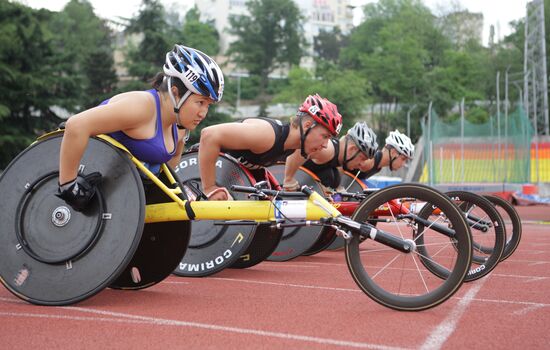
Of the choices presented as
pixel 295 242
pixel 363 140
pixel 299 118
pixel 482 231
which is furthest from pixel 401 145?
pixel 299 118

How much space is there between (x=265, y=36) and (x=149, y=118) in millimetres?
84629

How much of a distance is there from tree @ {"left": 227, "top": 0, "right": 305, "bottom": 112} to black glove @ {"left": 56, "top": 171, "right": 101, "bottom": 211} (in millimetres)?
82637

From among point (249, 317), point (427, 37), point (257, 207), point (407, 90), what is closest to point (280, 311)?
point (249, 317)

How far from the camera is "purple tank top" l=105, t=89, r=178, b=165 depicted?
17.4 ft

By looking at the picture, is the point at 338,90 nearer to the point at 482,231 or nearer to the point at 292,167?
the point at 292,167

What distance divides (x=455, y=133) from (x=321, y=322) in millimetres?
23944

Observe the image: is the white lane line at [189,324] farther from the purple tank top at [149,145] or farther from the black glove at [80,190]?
the purple tank top at [149,145]

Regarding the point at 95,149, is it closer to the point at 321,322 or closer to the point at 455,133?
the point at 321,322

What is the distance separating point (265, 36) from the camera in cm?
8838

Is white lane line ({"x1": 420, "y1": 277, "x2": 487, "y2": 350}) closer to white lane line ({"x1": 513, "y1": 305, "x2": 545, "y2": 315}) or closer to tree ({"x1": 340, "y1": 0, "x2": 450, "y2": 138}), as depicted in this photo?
white lane line ({"x1": 513, "y1": 305, "x2": 545, "y2": 315})

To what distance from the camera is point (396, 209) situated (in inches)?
248

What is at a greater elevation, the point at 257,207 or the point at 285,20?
the point at 285,20

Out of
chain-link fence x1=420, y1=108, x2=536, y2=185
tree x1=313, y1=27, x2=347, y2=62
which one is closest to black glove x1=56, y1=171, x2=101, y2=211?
chain-link fence x1=420, y1=108, x2=536, y2=185

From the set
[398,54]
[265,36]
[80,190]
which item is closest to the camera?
[80,190]
